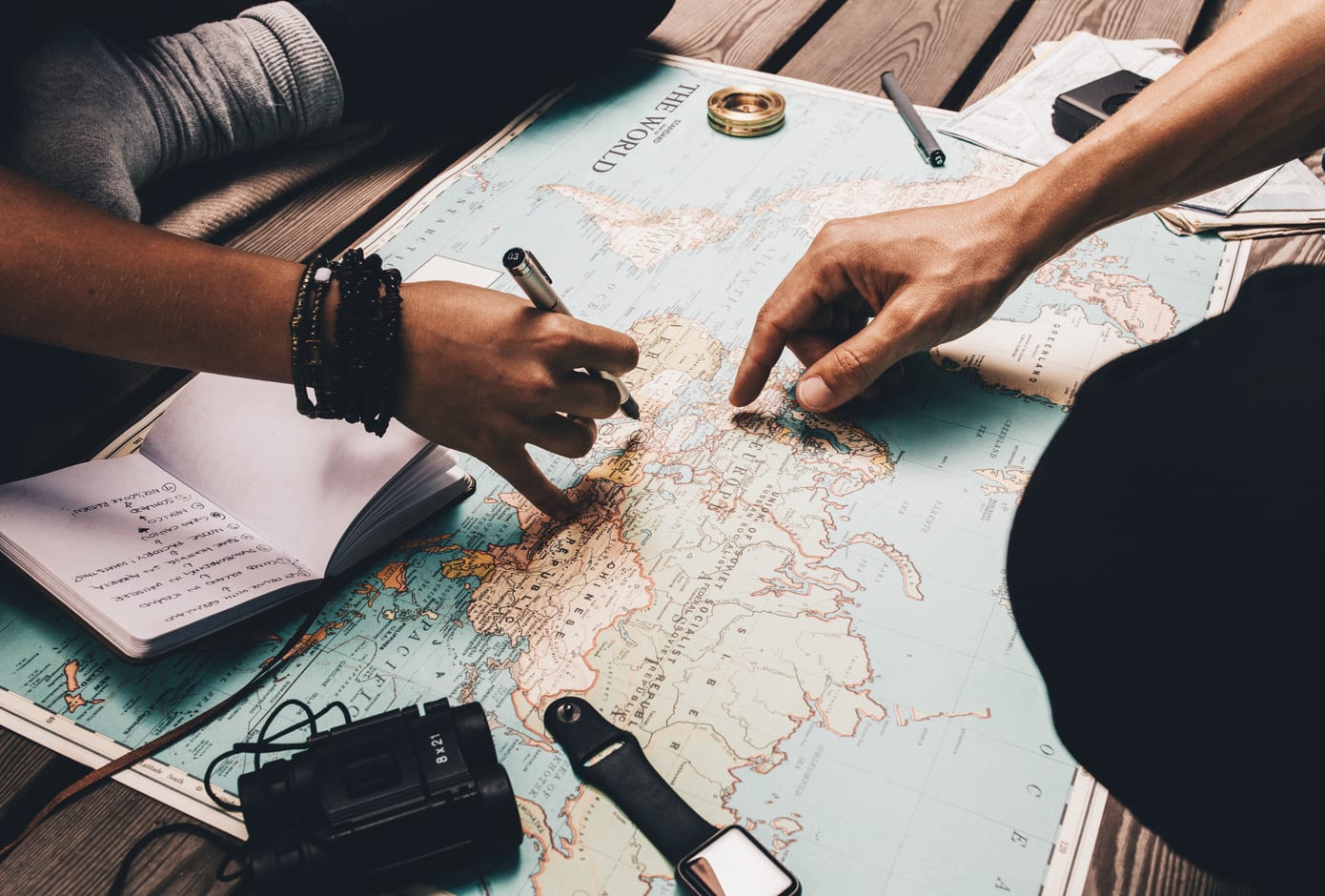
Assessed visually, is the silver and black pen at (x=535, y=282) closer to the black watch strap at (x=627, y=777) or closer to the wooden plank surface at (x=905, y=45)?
the black watch strap at (x=627, y=777)

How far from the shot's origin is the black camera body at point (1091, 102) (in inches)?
51.4

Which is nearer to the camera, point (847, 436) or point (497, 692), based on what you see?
point (497, 692)

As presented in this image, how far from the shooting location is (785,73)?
61.9 inches

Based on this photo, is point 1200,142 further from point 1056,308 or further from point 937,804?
point 937,804

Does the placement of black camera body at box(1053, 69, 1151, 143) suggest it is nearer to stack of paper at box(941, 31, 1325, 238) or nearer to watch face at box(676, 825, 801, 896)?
stack of paper at box(941, 31, 1325, 238)

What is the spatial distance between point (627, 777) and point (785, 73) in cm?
128

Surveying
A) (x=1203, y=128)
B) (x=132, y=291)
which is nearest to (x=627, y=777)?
(x=132, y=291)

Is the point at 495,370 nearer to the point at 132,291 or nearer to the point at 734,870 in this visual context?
the point at 132,291

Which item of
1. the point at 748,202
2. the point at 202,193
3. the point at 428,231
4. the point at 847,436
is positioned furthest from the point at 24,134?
the point at 847,436

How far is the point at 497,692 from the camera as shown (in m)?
0.78

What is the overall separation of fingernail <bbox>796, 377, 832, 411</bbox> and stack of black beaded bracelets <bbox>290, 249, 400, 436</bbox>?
1.40 ft

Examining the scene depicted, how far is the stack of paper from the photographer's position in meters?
1.17

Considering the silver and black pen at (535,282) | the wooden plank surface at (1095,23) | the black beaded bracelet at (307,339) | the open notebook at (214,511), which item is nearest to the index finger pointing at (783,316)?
the silver and black pen at (535,282)

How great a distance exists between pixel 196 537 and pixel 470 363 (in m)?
0.31
